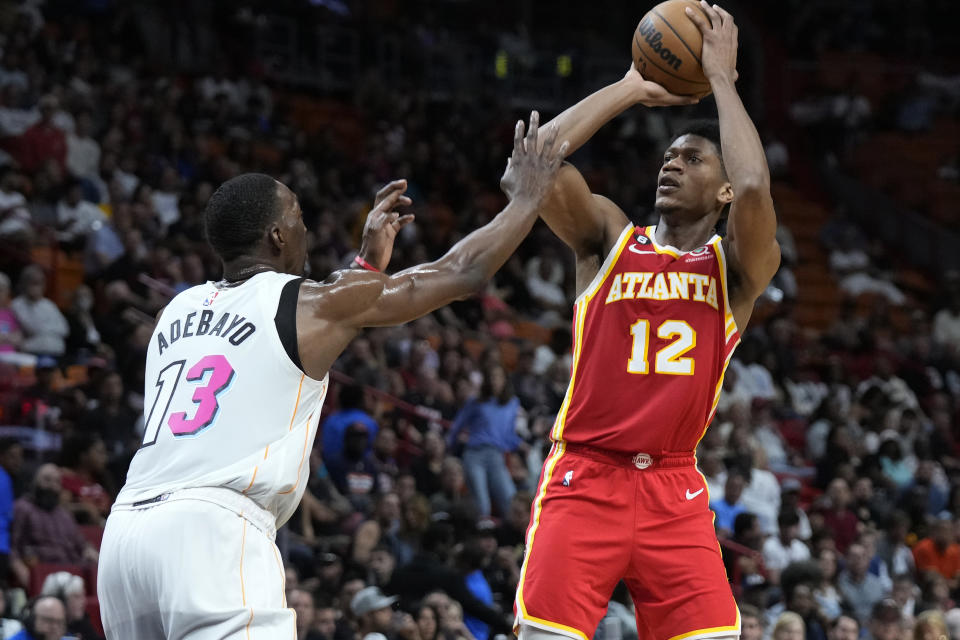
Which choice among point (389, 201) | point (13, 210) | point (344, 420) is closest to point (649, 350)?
point (389, 201)

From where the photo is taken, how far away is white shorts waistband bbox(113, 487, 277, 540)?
153 inches

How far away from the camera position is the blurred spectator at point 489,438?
447 inches

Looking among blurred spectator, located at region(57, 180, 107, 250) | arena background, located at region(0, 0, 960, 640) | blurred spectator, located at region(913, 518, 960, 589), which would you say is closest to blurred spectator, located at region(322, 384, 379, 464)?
arena background, located at region(0, 0, 960, 640)

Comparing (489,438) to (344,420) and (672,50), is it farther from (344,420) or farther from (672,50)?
(672,50)

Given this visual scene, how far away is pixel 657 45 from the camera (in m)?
5.14

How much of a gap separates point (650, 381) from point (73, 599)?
177 inches

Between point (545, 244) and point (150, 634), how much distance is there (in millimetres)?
12687

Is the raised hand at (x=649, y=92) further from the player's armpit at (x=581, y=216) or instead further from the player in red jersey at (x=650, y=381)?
the player's armpit at (x=581, y=216)

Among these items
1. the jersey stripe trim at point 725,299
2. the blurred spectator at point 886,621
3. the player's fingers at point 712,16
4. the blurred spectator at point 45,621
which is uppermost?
the player's fingers at point 712,16

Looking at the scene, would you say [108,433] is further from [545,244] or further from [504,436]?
[545,244]

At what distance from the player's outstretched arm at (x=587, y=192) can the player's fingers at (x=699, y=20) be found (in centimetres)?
27

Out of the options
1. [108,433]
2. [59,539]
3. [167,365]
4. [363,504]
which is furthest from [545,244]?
[167,365]

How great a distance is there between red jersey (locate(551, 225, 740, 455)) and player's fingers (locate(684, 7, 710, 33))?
2.74ft

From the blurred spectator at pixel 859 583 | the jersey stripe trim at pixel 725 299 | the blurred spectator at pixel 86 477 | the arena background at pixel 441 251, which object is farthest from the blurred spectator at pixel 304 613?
the blurred spectator at pixel 859 583
